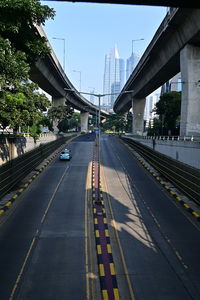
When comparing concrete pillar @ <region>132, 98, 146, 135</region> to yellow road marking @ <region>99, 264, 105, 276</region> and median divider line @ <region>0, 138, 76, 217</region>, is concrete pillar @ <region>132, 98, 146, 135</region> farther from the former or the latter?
yellow road marking @ <region>99, 264, 105, 276</region>

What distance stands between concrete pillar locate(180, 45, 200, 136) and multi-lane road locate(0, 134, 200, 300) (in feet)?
40.2

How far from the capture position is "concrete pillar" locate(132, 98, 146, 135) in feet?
321

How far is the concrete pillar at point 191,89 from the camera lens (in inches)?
1560

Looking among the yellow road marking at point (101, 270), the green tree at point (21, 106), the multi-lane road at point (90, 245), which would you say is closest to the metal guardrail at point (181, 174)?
the multi-lane road at point (90, 245)

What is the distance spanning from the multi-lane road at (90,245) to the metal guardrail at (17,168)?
77.8 inches

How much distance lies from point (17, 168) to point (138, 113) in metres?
72.6

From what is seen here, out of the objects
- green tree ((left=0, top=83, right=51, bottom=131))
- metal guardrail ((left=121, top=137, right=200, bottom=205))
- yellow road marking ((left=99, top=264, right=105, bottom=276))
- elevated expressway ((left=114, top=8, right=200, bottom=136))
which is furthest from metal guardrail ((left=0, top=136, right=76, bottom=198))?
elevated expressway ((left=114, top=8, right=200, bottom=136))

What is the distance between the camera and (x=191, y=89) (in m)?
40.1

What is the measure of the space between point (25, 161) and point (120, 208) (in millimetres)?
15820

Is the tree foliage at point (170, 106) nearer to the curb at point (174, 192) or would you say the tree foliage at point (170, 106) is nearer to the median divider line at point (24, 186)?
the curb at point (174, 192)

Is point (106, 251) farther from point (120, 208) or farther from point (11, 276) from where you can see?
point (120, 208)

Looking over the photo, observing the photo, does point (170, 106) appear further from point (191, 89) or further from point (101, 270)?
point (101, 270)

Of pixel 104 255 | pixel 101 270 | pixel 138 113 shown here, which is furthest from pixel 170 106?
pixel 101 270

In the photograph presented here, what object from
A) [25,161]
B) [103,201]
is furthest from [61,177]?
[103,201]
